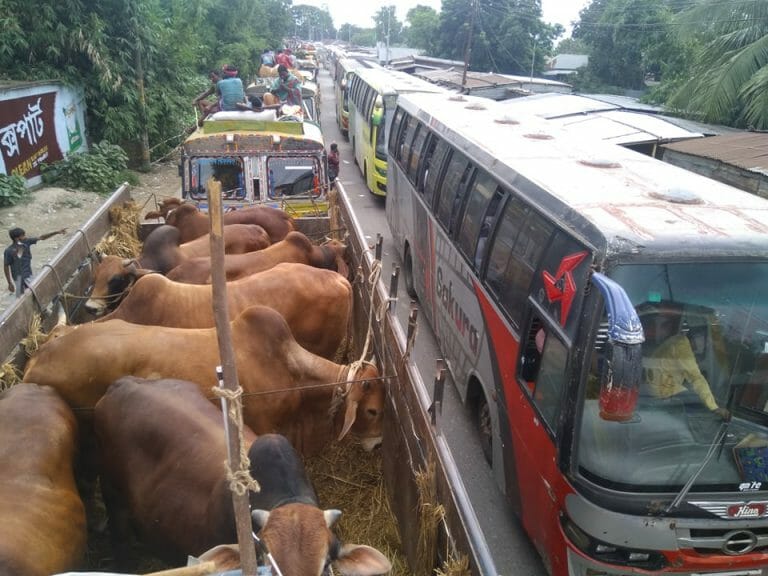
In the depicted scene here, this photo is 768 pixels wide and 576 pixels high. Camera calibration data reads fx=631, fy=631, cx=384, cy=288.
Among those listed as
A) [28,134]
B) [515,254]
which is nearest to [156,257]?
[515,254]

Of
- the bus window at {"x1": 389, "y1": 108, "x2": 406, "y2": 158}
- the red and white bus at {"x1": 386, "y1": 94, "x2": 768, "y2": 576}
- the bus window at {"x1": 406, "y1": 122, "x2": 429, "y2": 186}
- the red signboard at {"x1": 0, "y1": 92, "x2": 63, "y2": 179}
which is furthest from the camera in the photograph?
the red signboard at {"x1": 0, "y1": 92, "x2": 63, "y2": 179}

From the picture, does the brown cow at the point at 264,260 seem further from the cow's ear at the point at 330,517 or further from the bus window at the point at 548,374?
the cow's ear at the point at 330,517

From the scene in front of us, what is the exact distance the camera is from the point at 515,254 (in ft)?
13.9

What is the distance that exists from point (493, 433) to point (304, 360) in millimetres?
1469

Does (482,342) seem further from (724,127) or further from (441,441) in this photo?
(724,127)

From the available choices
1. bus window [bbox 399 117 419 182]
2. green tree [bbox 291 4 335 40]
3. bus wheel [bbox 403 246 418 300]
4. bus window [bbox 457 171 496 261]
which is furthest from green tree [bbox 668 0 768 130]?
green tree [bbox 291 4 335 40]

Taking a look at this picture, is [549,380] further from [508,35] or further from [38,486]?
[508,35]

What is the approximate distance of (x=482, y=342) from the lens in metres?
4.80

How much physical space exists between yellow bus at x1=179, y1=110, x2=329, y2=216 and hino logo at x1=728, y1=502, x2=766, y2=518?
18.0ft

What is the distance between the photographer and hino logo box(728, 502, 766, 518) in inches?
118

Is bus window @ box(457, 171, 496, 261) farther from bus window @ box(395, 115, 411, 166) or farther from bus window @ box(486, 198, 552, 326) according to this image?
bus window @ box(395, 115, 411, 166)

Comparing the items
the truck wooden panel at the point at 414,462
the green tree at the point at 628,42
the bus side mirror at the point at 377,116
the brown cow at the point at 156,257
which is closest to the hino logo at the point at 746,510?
the truck wooden panel at the point at 414,462

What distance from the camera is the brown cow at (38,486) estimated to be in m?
2.74

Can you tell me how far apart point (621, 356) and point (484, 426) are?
2.91 m
